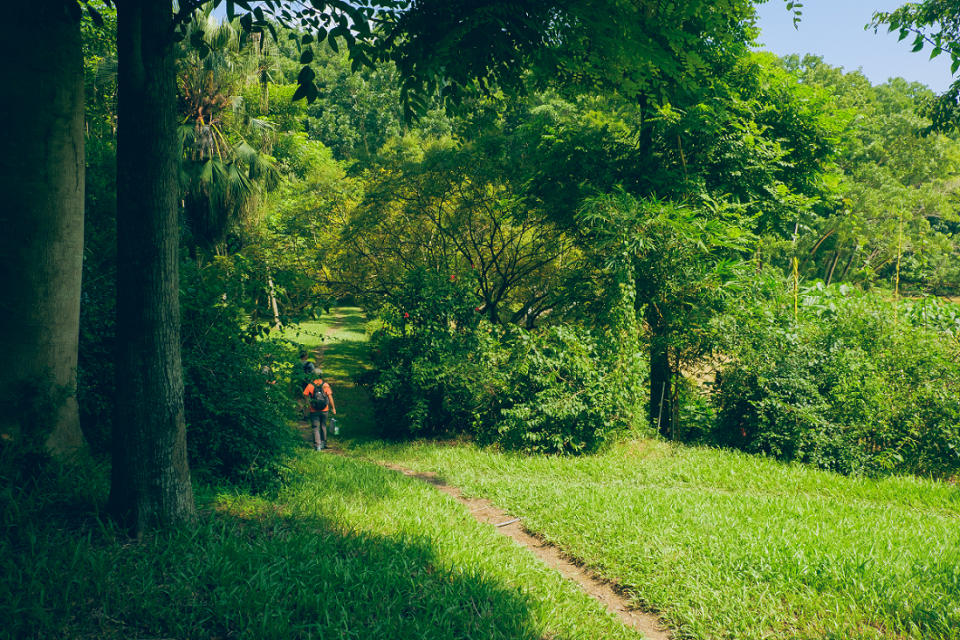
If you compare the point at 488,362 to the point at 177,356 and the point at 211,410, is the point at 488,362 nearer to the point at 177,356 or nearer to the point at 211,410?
the point at 211,410

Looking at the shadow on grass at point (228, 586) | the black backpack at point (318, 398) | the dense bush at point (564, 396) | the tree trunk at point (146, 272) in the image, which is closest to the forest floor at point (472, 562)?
the shadow on grass at point (228, 586)

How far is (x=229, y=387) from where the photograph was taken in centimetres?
579

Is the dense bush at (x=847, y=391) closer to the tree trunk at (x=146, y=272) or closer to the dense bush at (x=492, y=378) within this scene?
the dense bush at (x=492, y=378)

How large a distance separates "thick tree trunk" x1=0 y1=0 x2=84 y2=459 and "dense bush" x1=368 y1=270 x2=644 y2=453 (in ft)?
23.9

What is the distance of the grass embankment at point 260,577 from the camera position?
306 cm

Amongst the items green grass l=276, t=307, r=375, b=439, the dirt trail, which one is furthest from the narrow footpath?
green grass l=276, t=307, r=375, b=439

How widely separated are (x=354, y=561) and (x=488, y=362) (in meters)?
7.83

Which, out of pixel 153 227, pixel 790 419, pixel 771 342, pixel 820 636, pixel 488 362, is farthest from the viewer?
pixel 488 362

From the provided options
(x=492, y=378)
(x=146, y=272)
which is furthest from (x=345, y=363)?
(x=146, y=272)

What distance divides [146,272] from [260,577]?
218 centimetres

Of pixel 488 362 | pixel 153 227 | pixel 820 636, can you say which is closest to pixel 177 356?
pixel 153 227

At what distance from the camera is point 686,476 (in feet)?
27.7

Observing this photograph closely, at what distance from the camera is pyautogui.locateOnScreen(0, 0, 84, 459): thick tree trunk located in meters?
3.74

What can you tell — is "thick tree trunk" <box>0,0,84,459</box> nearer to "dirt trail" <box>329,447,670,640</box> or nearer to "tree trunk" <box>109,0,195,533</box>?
"tree trunk" <box>109,0,195,533</box>
